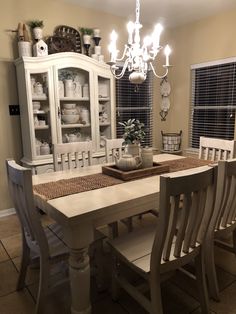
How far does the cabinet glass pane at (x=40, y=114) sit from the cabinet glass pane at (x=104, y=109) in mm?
727

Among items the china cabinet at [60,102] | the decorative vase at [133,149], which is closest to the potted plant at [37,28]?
the china cabinet at [60,102]

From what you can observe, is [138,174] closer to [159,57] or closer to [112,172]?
[112,172]

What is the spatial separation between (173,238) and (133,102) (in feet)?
9.95

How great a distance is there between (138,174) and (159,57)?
293cm

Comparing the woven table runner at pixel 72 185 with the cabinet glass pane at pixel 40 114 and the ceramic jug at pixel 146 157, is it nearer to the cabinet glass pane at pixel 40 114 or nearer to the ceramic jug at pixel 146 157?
the ceramic jug at pixel 146 157

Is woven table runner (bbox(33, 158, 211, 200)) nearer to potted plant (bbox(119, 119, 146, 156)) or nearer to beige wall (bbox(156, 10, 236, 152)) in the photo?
potted plant (bbox(119, 119, 146, 156))

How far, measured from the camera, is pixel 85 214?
133 centimetres

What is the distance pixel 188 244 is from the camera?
1.40m

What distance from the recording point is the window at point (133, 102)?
3.93 metres

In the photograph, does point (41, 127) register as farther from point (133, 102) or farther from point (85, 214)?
point (85, 214)

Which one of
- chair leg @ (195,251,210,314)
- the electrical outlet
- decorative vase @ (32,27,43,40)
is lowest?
chair leg @ (195,251,210,314)

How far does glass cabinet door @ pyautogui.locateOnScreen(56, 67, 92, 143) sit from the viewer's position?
10.2ft

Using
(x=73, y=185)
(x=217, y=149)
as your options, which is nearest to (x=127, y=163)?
(x=73, y=185)

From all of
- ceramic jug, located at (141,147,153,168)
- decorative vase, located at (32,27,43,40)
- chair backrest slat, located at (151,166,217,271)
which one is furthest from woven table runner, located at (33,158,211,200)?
decorative vase, located at (32,27,43,40)
